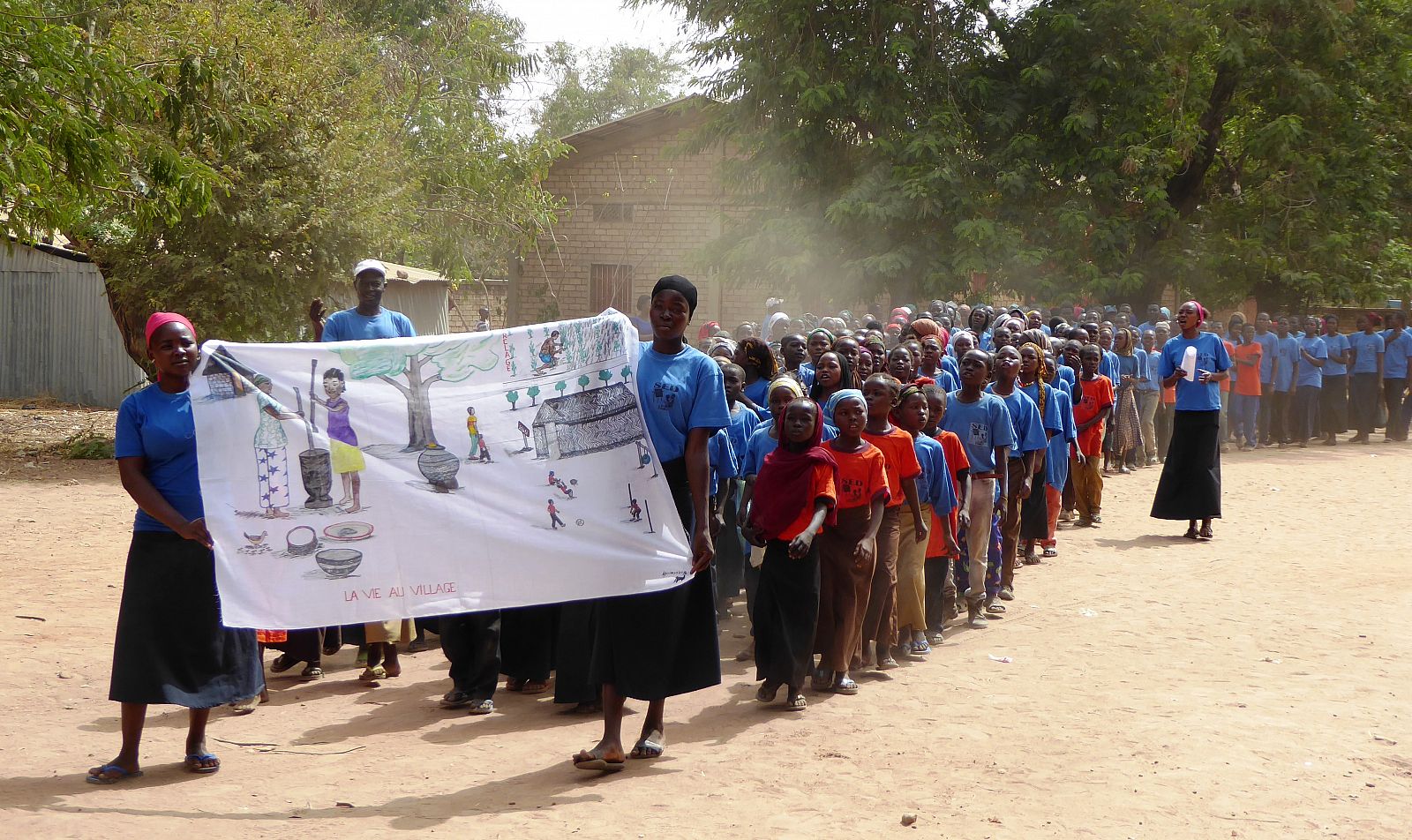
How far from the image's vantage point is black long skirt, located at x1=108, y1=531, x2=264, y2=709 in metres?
4.62

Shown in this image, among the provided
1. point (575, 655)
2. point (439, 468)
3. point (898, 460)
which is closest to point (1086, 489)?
point (898, 460)

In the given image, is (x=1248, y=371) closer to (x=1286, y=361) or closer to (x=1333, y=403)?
(x=1286, y=361)

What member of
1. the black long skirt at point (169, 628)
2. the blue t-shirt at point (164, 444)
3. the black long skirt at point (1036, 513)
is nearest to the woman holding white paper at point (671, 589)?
the black long skirt at point (169, 628)

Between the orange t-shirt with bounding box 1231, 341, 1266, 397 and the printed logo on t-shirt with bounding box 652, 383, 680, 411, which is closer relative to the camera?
the printed logo on t-shirt with bounding box 652, 383, 680, 411

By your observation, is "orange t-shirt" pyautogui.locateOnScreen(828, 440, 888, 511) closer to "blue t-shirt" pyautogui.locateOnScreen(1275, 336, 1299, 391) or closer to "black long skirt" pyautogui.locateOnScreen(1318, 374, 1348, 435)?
"blue t-shirt" pyautogui.locateOnScreen(1275, 336, 1299, 391)

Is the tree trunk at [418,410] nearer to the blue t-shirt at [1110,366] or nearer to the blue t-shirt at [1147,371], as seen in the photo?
the blue t-shirt at [1110,366]

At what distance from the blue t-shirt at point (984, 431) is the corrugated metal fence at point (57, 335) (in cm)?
1716

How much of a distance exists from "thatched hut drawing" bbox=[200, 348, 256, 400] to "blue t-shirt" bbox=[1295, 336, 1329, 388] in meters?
16.9

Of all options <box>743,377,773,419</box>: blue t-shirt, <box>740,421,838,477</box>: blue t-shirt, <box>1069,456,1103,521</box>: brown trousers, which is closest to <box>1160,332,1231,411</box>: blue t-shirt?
<box>1069,456,1103,521</box>: brown trousers


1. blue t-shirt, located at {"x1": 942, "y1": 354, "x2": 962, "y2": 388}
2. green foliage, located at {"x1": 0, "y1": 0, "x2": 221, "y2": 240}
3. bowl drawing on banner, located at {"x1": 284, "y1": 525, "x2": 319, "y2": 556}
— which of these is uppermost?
green foliage, located at {"x1": 0, "y1": 0, "x2": 221, "y2": 240}

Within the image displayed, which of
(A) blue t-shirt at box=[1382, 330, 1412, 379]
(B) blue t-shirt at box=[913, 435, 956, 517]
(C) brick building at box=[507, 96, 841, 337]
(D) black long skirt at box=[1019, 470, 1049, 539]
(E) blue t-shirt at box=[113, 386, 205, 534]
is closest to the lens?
(E) blue t-shirt at box=[113, 386, 205, 534]

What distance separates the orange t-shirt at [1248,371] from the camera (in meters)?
17.3

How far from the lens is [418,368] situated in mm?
4891

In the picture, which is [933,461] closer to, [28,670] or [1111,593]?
[1111,593]
